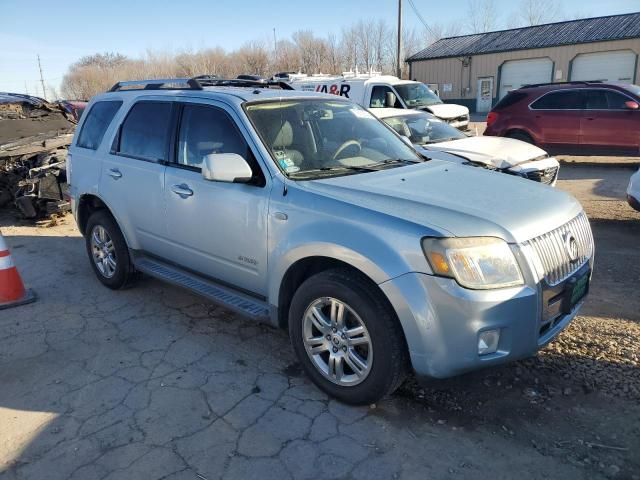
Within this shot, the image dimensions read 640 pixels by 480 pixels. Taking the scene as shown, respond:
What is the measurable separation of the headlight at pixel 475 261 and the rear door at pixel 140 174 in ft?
8.10

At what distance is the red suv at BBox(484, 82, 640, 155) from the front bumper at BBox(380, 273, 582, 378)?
1043 cm

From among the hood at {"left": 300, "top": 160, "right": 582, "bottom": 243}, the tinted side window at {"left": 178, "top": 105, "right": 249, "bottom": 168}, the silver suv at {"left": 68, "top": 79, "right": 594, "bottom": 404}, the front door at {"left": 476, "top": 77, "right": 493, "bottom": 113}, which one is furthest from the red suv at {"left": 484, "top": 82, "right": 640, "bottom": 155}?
the front door at {"left": 476, "top": 77, "right": 493, "bottom": 113}

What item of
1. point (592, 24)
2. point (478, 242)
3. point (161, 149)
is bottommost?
point (478, 242)

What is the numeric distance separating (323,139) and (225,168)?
90cm

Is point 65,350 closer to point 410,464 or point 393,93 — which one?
point 410,464

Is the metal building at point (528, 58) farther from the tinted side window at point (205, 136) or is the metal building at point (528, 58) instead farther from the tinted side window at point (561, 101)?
the tinted side window at point (205, 136)

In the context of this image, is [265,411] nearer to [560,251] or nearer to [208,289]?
[208,289]

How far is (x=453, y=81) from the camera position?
37812 mm

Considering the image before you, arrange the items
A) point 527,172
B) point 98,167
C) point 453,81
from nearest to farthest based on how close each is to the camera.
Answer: point 98,167, point 527,172, point 453,81

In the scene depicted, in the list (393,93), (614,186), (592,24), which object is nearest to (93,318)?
(614,186)

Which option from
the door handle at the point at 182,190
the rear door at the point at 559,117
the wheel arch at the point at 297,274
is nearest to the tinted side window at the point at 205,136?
the door handle at the point at 182,190

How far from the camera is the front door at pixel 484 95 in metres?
35.5

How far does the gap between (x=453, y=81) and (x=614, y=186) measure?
3050 cm

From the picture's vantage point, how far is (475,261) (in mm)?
2666
